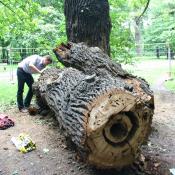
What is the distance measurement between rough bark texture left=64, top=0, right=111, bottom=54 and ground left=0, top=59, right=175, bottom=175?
6.35 ft

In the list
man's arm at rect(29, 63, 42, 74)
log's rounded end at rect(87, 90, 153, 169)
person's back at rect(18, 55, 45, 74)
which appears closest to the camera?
log's rounded end at rect(87, 90, 153, 169)

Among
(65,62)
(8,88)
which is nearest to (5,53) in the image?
(8,88)

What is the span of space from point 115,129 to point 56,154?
150 centimetres

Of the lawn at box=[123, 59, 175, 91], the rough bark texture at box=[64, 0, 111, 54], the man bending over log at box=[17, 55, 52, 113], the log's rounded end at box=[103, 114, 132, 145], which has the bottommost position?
the lawn at box=[123, 59, 175, 91]

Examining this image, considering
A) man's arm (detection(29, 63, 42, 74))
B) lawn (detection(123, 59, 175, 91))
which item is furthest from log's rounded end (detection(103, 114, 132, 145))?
lawn (detection(123, 59, 175, 91))

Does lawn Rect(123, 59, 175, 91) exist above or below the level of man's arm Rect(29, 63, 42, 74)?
below

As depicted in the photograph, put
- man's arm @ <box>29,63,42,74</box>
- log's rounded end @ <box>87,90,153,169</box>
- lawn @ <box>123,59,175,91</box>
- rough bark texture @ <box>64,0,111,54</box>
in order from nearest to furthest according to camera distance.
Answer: log's rounded end @ <box>87,90,153,169</box> → rough bark texture @ <box>64,0,111,54</box> → man's arm @ <box>29,63,42,74</box> → lawn @ <box>123,59,175,91</box>

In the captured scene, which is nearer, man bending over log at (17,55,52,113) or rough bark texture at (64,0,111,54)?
rough bark texture at (64,0,111,54)

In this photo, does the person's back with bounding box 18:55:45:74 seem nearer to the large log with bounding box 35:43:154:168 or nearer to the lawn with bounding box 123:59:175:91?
the large log with bounding box 35:43:154:168

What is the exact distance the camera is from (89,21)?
8.30 meters

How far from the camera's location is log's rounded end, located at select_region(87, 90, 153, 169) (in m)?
4.71

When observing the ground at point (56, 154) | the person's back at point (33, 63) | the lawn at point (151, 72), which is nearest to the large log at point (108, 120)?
the ground at point (56, 154)

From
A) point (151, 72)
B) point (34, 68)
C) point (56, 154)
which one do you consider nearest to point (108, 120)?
point (56, 154)

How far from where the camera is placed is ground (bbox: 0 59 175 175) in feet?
17.9
